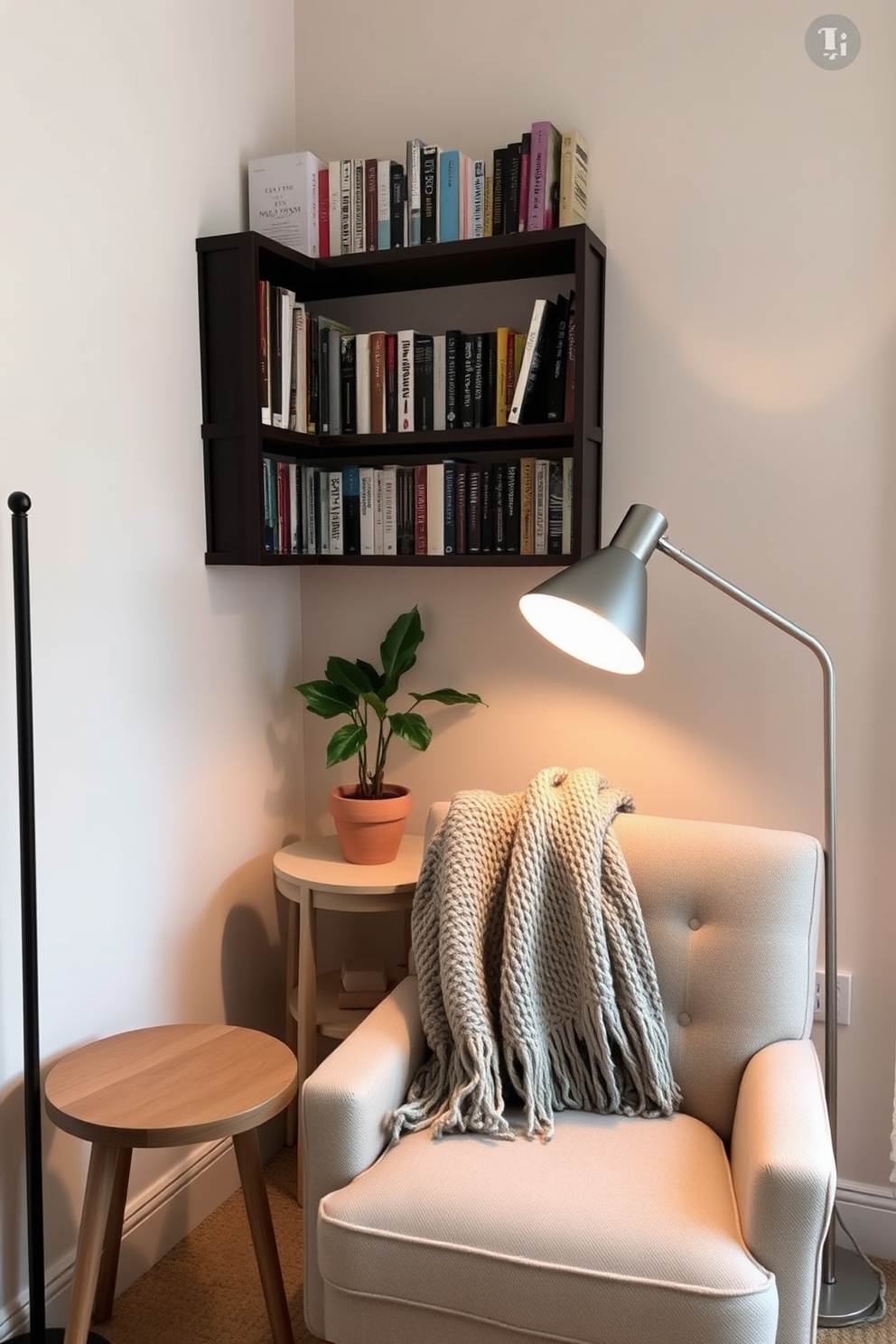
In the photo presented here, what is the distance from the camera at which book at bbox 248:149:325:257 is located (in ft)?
7.22

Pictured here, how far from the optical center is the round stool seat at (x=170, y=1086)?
1.57 m

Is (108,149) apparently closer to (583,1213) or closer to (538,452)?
(538,452)

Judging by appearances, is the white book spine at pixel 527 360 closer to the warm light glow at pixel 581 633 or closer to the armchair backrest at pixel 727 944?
the warm light glow at pixel 581 633

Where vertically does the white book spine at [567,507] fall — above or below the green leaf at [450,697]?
above

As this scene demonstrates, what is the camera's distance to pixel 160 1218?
6.89 ft

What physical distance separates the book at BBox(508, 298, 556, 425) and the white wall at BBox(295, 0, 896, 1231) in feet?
0.52

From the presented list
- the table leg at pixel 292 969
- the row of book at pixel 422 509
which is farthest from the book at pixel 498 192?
the table leg at pixel 292 969

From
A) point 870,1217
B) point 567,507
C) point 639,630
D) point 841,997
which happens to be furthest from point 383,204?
point 870,1217

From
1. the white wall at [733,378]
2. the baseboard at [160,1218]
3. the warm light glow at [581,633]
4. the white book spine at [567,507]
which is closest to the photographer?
the warm light glow at [581,633]

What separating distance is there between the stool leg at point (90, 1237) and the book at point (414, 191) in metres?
1.68

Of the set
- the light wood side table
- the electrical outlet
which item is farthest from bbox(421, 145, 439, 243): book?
the electrical outlet

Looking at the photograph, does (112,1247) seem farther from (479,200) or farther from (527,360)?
(479,200)

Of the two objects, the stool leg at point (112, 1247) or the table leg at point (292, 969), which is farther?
the table leg at point (292, 969)

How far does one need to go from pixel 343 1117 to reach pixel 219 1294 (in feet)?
2.30
